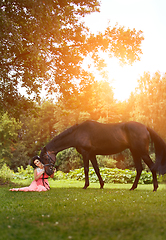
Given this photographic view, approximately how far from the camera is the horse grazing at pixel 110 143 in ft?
26.9

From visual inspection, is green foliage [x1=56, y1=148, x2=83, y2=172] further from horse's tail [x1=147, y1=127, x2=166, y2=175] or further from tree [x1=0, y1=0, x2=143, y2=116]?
horse's tail [x1=147, y1=127, x2=166, y2=175]

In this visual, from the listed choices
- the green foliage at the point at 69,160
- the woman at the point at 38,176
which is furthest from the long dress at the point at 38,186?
the green foliage at the point at 69,160

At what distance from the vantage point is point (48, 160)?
8.39m

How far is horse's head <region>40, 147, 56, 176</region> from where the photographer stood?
8180 mm

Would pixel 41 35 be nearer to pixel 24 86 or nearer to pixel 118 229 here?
pixel 24 86

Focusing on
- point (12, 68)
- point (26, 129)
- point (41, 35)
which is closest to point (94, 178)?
point (12, 68)

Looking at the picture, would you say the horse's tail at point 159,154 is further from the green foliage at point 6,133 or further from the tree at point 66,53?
the green foliage at point 6,133

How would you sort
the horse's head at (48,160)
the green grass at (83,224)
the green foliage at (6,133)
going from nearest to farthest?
the green grass at (83,224), the horse's head at (48,160), the green foliage at (6,133)

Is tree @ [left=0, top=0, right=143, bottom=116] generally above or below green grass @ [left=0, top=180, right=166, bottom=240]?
above

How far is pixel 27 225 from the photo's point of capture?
3.42 m

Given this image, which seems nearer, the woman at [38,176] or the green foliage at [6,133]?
the woman at [38,176]

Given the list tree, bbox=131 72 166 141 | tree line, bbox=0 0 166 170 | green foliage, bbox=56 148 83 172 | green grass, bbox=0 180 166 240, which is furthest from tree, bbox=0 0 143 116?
tree, bbox=131 72 166 141

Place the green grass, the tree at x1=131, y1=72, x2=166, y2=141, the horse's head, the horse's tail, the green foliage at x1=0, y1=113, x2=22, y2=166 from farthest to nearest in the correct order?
the green foliage at x1=0, y1=113, x2=22, y2=166
the tree at x1=131, y1=72, x2=166, y2=141
the horse's head
the horse's tail
the green grass

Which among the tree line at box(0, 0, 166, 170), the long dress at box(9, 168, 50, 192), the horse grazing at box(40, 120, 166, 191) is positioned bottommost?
the long dress at box(9, 168, 50, 192)
